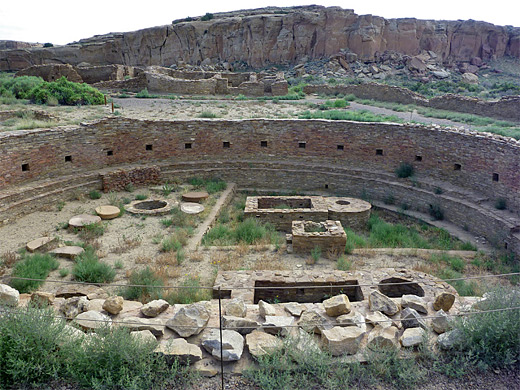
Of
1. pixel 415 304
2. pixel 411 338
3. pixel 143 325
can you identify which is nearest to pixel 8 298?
pixel 143 325

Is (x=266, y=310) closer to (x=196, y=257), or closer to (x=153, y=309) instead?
(x=153, y=309)

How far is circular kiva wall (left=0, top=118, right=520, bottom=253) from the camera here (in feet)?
36.6

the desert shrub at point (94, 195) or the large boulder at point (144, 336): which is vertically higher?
the large boulder at point (144, 336)

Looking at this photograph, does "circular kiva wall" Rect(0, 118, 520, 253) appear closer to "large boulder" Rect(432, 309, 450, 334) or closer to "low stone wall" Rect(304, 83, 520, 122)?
"large boulder" Rect(432, 309, 450, 334)

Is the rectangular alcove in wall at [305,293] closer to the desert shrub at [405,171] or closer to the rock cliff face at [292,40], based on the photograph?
the desert shrub at [405,171]

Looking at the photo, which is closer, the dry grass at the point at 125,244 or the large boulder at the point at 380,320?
the large boulder at the point at 380,320

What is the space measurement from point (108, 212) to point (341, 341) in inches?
335

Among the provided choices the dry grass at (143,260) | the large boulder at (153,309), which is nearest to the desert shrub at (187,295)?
the large boulder at (153,309)

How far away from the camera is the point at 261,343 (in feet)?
15.9

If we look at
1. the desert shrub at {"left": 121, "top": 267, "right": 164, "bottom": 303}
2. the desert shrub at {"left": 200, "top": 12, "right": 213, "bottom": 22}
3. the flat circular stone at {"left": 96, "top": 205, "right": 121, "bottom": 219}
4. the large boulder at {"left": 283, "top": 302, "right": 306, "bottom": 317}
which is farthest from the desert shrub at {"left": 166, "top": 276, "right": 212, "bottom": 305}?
the desert shrub at {"left": 200, "top": 12, "right": 213, "bottom": 22}

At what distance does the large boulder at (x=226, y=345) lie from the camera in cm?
466

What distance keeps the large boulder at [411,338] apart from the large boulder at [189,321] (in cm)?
248

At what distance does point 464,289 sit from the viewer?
7.73m

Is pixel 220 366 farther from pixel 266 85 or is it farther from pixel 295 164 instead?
pixel 266 85
